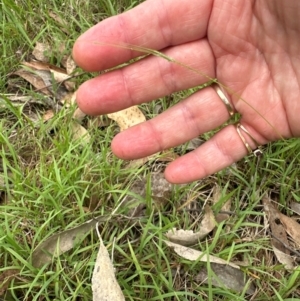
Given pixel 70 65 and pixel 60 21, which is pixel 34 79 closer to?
pixel 70 65

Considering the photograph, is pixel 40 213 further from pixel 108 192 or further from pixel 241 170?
pixel 241 170

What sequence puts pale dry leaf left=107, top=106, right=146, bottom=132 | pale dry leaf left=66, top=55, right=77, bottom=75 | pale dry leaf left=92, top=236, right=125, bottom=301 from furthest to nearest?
pale dry leaf left=66, top=55, right=77, bottom=75 → pale dry leaf left=107, top=106, right=146, bottom=132 → pale dry leaf left=92, top=236, right=125, bottom=301

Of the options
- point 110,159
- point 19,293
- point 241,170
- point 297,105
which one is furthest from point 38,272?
point 297,105

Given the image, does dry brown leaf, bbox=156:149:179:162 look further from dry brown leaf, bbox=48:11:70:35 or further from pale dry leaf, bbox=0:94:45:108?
dry brown leaf, bbox=48:11:70:35

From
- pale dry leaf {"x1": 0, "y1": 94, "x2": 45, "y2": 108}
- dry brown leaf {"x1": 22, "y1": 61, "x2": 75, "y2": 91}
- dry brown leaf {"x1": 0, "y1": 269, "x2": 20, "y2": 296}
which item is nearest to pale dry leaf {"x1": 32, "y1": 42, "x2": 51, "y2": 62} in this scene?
dry brown leaf {"x1": 22, "y1": 61, "x2": 75, "y2": 91}

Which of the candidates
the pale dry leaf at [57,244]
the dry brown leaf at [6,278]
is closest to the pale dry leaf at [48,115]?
the pale dry leaf at [57,244]

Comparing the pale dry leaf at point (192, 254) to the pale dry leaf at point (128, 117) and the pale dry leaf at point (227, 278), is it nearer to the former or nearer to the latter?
the pale dry leaf at point (227, 278)
